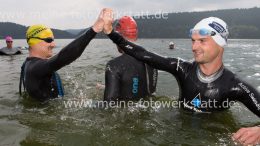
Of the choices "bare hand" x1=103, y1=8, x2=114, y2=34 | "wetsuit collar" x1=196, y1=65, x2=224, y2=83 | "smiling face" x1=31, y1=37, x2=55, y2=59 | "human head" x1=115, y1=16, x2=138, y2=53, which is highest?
"bare hand" x1=103, y1=8, x2=114, y2=34

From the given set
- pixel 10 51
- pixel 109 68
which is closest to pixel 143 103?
pixel 109 68

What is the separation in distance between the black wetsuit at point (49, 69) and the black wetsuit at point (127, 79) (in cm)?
117

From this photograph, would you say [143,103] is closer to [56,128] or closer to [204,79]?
[204,79]

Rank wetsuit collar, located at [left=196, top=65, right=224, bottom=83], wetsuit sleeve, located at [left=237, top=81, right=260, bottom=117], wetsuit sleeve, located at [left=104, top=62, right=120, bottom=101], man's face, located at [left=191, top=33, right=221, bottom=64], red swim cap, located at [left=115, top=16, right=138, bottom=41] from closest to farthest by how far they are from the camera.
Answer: wetsuit sleeve, located at [left=237, top=81, right=260, bottom=117] → man's face, located at [left=191, top=33, right=221, bottom=64] → wetsuit collar, located at [left=196, top=65, right=224, bottom=83] → wetsuit sleeve, located at [left=104, top=62, right=120, bottom=101] → red swim cap, located at [left=115, top=16, right=138, bottom=41]

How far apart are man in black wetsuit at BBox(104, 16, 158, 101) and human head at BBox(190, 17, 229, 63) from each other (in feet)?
4.57

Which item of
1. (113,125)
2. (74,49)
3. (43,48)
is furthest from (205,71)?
(43,48)

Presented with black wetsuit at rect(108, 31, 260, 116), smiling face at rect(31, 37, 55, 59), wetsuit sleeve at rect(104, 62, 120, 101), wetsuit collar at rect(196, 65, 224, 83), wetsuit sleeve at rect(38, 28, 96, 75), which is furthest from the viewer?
smiling face at rect(31, 37, 55, 59)

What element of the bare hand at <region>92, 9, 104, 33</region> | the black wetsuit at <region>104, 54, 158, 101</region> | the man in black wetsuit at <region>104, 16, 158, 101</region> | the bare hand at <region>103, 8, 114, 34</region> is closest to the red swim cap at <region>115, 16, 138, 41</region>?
the man in black wetsuit at <region>104, 16, 158, 101</region>

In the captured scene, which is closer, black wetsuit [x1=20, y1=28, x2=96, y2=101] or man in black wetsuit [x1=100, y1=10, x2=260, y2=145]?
black wetsuit [x1=20, y1=28, x2=96, y2=101]

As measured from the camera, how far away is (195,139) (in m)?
5.97

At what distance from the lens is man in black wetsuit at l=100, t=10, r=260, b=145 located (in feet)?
20.7

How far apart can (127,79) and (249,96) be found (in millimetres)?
2563

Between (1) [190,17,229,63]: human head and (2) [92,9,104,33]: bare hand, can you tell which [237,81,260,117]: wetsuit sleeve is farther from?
(2) [92,9,104,33]: bare hand

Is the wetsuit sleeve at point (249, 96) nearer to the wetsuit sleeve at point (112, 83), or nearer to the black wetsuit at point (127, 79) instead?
the black wetsuit at point (127, 79)
